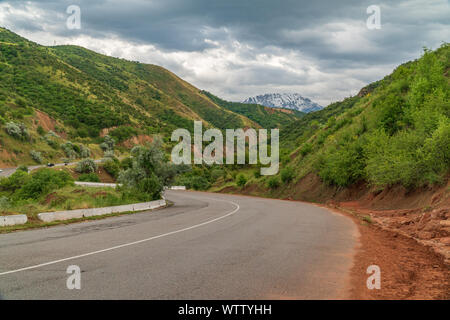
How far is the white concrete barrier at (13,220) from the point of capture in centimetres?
1519

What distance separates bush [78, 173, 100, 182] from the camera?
63.3 meters

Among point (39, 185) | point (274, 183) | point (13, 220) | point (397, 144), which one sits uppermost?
point (397, 144)

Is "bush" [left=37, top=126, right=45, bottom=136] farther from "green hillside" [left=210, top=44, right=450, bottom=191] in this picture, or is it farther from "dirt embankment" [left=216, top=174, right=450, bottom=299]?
"dirt embankment" [left=216, top=174, right=450, bottom=299]

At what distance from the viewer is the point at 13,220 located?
15602 millimetres

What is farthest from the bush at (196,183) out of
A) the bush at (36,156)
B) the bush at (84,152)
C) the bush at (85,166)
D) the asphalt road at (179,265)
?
the asphalt road at (179,265)

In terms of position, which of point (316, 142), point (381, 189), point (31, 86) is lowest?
point (381, 189)

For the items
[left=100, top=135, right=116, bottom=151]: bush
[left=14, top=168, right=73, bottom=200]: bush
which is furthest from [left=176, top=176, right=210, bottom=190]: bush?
[left=14, top=168, right=73, bottom=200]: bush

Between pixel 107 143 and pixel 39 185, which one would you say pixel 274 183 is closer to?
pixel 39 185

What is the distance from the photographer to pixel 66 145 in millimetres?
81875

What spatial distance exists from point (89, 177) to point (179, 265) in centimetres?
6146

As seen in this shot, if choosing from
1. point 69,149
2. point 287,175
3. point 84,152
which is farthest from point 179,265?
point 84,152
